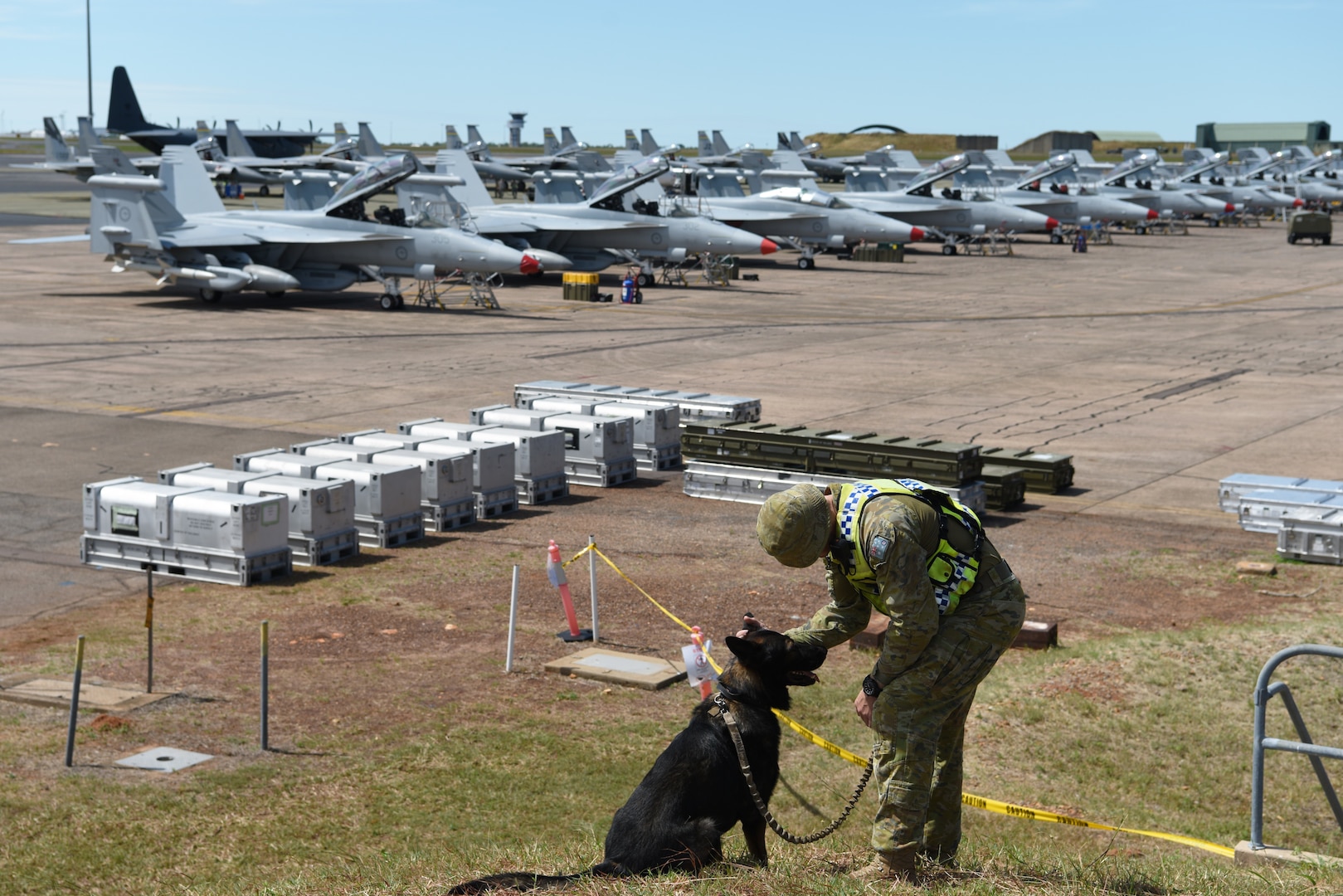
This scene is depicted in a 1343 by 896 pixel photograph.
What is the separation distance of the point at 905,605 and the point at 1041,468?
13451 millimetres

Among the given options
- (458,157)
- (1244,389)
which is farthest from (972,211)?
(1244,389)

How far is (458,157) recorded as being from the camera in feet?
164

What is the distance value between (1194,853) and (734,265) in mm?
43514

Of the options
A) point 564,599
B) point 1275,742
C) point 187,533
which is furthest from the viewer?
point 187,533

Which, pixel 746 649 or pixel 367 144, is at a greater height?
pixel 367 144

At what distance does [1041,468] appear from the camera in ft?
62.1

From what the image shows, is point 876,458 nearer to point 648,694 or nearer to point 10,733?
point 648,694

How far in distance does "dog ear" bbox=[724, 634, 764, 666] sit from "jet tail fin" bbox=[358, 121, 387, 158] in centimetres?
7839

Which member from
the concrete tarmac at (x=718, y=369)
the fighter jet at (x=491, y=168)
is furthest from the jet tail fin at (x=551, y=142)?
the concrete tarmac at (x=718, y=369)

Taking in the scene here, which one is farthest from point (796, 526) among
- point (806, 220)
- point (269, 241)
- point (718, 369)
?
point (806, 220)

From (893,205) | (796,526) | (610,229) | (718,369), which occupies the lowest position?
(718,369)

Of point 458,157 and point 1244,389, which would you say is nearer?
point 1244,389

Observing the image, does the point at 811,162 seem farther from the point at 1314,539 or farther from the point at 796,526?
the point at 796,526

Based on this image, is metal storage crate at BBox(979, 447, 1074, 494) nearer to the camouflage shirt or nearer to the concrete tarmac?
the concrete tarmac
